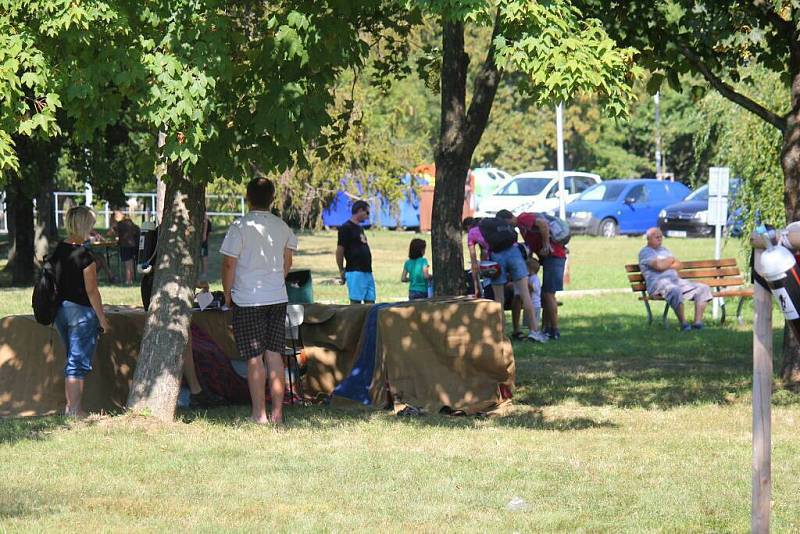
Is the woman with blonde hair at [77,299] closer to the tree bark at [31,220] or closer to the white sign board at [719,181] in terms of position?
the white sign board at [719,181]

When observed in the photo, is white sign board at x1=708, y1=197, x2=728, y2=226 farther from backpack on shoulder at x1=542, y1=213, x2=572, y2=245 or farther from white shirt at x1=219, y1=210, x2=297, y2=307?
white shirt at x1=219, y1=210, x2=297, y2=307

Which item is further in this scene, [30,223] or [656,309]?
[30,223]

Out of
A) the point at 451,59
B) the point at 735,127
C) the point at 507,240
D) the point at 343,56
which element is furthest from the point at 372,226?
the point at 343,56

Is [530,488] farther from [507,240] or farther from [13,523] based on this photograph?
[507,240]

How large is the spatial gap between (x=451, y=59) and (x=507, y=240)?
4.14m

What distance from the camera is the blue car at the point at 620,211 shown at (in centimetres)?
4141

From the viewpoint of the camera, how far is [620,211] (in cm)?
4144

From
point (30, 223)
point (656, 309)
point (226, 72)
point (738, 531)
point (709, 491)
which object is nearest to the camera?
point (738, 531)

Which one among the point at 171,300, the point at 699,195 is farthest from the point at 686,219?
the point at 171,300

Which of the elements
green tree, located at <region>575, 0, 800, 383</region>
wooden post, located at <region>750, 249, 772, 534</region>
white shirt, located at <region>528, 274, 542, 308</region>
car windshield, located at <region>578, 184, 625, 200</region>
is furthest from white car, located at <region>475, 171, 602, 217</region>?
wooden post, located at <region>750, 249, 772, 534</region>

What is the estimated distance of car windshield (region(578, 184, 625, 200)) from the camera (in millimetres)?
41875

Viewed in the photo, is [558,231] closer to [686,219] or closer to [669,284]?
[669,284]

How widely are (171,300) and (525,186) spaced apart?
3455 cm

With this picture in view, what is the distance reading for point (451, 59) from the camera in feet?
41.6
